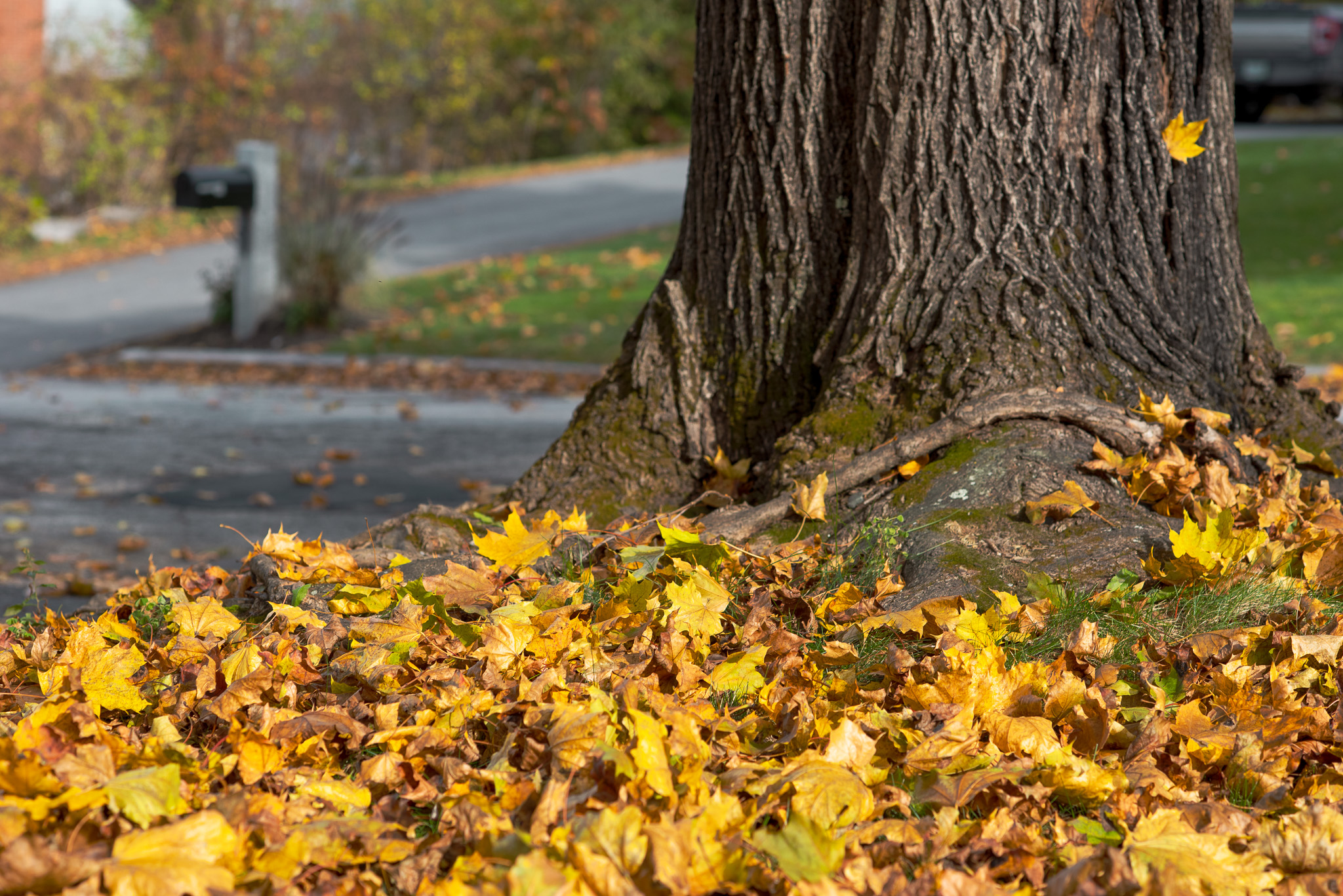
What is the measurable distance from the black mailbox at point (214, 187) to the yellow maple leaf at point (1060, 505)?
32.8 ft

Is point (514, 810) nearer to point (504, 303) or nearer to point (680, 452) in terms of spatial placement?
point (680, 452)

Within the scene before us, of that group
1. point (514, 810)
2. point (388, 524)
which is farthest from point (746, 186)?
point (514, 810)

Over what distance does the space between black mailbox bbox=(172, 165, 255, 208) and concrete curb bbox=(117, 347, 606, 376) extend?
1.37 meters

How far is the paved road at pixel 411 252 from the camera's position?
12.4 m

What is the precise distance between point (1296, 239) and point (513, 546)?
12.7 metres

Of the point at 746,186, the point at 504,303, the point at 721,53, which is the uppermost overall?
the point at 721,53

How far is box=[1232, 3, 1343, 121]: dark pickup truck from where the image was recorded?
19.8 m

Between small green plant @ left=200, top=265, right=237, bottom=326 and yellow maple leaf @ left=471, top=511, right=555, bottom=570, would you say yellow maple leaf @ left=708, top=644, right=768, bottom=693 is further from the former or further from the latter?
small green plant @ left=200, top=265, right=237, bottom=326

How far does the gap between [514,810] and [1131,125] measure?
268cm

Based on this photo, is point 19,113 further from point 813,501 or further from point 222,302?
point 813,501

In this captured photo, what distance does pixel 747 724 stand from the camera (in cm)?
227

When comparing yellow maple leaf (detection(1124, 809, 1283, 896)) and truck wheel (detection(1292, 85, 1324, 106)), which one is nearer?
yellow maple leaf (detection(1124, 809, 1283, 896))

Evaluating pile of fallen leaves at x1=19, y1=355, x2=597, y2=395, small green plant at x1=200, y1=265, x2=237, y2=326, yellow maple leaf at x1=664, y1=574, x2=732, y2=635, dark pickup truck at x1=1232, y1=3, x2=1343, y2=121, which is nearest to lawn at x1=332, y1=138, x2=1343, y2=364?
pile of fallen leaves at x1=19, y1=355, x2=597, y2=395

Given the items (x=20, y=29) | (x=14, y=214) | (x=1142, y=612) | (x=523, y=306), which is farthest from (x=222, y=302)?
(x=20, y=29)
